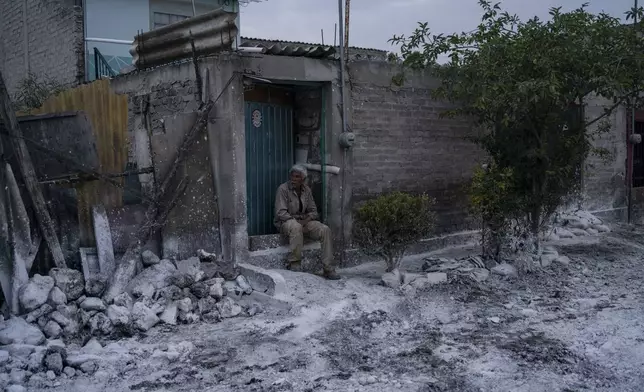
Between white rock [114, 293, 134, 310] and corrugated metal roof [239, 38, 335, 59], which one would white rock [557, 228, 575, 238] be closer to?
corrugated metal roof [239, 38, 335, 59]

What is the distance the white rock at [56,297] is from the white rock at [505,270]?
200 inches

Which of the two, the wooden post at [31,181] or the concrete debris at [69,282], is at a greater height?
the wooden post at [31,181]

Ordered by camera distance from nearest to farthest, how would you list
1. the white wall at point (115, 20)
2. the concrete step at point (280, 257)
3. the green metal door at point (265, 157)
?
the concrete step at point (280, 257), the green metal door at point (265, 157), the white wall at point (115, 20)

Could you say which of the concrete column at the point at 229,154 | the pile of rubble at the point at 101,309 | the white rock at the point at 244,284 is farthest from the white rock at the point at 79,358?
the concrete column at the point at 229,154

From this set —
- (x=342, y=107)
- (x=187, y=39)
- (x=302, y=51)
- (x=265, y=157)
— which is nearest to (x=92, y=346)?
(x=265, y=157)

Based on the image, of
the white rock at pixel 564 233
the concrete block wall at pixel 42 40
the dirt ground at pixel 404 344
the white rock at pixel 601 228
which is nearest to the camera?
the dirt ground at pixel 404 344

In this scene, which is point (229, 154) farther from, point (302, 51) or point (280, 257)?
point (302, 51)

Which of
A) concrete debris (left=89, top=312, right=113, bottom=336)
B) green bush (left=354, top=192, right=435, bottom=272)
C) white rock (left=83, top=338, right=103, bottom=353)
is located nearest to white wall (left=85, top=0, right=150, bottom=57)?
green bush (left=354, top=192, right=435, bottom=272)

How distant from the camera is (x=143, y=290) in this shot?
231 inches

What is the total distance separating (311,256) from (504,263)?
2544 millimetres

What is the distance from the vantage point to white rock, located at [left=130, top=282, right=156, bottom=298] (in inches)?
230

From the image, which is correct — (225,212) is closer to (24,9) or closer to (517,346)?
(517,346)

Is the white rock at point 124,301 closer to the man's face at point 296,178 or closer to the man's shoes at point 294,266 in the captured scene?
the man's shoes at point 294,266

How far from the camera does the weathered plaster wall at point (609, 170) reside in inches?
467
